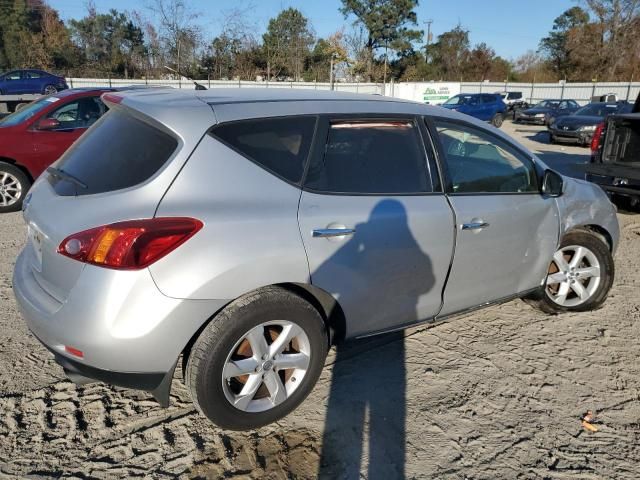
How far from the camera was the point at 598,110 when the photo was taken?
1878 centimetres

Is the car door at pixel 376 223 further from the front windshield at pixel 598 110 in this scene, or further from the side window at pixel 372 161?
the front windshield at pixel 598 110

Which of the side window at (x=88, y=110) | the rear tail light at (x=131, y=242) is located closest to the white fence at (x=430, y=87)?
the side window at (x=88, y=110)

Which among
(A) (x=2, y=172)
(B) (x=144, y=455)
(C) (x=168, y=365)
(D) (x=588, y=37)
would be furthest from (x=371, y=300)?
(D) (x=588, y=37)

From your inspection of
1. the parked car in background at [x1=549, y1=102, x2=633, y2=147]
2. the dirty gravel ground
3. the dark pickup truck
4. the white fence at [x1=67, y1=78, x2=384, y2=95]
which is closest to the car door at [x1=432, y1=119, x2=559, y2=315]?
the dirty gravel ground


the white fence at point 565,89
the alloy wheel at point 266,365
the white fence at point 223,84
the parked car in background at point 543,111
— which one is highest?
the white fence at point 565,89

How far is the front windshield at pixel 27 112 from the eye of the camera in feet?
22.8

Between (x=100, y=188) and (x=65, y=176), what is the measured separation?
0.36 metres

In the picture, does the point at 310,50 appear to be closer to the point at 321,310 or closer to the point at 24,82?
the point at 24,82

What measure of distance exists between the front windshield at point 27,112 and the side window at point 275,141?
5.82 m

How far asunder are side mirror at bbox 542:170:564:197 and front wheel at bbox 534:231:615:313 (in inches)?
19.4

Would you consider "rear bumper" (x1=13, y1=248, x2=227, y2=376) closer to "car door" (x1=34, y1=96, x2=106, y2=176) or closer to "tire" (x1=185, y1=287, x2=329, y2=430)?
"tire" (x1=185, y1=287, x2=329, y2=430)

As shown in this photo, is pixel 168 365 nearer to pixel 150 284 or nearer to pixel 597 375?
pixel 150 284

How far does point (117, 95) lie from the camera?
2.98 m

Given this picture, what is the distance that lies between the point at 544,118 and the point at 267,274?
87.7 ft
